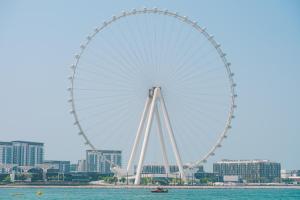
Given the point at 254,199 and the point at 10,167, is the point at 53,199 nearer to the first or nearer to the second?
the point at 254,199

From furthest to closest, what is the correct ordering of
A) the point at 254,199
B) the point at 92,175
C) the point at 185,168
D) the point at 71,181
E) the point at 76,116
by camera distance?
the point at 92,175 → the point at 71,181 → the point at 185,168 → the point at 76,116 → the point at 254,199

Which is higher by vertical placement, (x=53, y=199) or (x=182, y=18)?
(x=182, y=18)

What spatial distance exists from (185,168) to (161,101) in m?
18.2

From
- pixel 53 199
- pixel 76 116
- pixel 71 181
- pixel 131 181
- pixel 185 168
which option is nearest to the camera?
pixel 53 199

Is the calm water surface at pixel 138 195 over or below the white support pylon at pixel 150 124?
below

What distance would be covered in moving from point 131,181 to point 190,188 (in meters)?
10.1

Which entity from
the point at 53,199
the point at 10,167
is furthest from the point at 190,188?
the point at 10,167

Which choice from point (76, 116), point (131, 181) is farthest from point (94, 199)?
point (131, 181)

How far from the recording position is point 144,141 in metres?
88.3

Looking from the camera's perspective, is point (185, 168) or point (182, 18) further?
point (185, 168)

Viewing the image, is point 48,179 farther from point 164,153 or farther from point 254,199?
point 254,199

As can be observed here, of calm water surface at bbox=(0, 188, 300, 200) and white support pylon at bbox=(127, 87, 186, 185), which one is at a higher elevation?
white support pylon at bbox=(127, 87, 186, 185)

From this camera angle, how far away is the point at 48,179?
6216 inches

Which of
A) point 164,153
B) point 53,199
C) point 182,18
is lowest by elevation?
point 53,199
